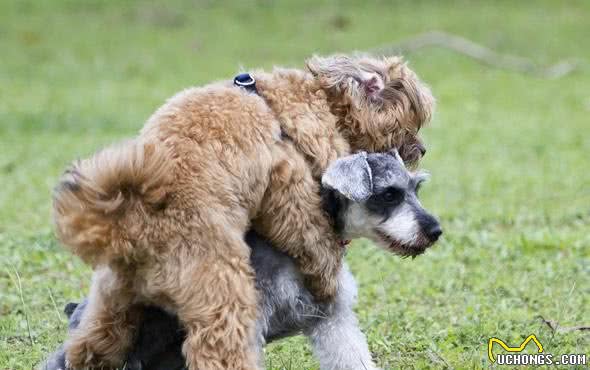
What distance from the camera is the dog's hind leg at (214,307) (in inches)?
210

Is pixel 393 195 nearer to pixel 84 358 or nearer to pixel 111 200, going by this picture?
pixel 111 200

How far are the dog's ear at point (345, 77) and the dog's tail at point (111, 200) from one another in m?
1.20

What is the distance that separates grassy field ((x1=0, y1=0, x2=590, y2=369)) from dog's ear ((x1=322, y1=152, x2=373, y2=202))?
1.22 metres

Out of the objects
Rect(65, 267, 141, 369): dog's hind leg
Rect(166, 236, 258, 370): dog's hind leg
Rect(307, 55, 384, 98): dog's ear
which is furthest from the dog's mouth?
Rect(65, 267, 141, 369): dog's hind leg

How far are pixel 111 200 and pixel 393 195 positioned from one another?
5.16 ft

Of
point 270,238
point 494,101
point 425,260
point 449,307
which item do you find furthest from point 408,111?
point 494,101

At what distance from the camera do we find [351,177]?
5.86 meters

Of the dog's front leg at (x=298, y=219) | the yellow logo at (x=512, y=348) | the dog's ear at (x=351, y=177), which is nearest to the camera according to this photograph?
the dog's front leg at (x=298, y=219)

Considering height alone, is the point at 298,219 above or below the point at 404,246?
above

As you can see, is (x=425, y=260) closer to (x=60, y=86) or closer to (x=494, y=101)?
(x=494, y=101)

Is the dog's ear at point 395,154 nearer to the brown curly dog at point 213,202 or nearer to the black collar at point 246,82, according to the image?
the brown curly dog at point 213,202

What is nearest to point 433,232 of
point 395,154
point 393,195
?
point 393,195

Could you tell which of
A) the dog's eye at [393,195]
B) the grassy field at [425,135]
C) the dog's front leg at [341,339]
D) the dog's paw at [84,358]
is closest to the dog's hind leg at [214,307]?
the dog's paw at [84,358]

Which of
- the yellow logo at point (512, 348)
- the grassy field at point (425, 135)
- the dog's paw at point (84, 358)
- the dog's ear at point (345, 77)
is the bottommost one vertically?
the grassy field at point (425, 135)
